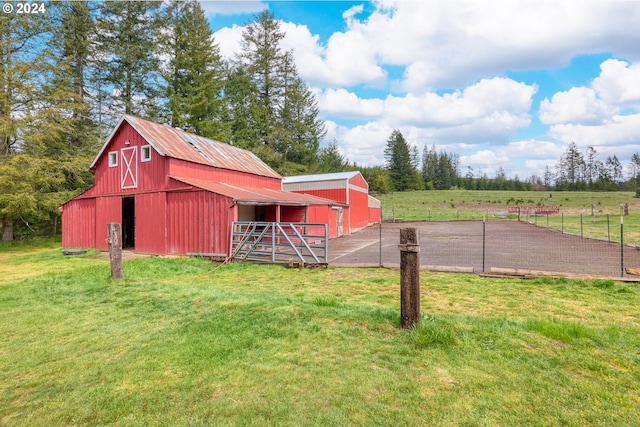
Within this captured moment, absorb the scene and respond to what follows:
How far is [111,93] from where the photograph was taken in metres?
26.2

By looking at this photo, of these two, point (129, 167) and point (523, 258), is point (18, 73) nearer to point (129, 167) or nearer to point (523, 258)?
point (129, 167)

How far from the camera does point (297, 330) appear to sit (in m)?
4.30

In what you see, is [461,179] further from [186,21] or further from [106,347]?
[106,347]

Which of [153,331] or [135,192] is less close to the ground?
[135,192]

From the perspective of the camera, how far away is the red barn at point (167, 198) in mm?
13453

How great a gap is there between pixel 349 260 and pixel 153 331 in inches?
313

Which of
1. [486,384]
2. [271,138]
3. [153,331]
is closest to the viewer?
[486,384]

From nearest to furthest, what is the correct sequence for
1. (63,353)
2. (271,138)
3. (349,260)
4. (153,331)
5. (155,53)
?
1. (63,353)
2. (153,331)
3. (349,260)
4. (155,53)
5. (271,138)

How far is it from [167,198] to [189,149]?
3.74 metres

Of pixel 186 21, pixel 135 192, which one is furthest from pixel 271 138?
pixel 135 192

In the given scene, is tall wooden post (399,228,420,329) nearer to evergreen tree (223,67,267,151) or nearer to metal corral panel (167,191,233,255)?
metal corral panel (167,191,233,255)

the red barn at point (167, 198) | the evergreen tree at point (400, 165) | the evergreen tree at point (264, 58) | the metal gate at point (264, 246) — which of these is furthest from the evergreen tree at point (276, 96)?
the evergreen tree at point (400, 165)

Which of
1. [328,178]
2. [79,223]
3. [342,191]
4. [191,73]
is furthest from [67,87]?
[342,191]

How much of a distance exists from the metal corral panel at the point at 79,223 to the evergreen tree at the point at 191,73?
1270 centimetres
